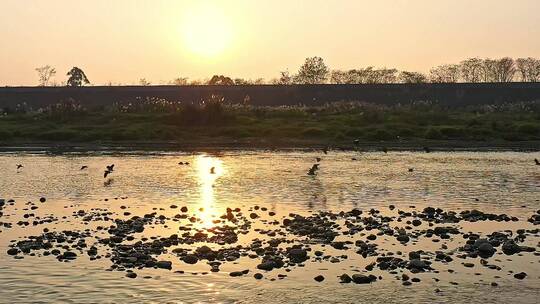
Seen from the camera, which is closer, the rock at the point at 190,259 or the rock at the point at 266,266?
the rock at the point at 266,266

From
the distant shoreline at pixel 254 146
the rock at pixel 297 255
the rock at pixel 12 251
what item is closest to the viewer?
the rock at pixel 297 255

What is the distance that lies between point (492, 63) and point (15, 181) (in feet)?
499

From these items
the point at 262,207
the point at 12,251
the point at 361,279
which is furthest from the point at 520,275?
the point at 12,251

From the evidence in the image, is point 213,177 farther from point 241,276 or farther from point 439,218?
point 241,276

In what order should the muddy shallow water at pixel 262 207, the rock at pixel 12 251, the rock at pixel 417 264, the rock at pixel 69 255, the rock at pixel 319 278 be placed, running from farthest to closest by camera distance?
the rock at pixel 12 251 < the rock at pixel 69 255 < the rock at pixel 417 264 < the rock at pixel 319 278 < the muddy shallow water at pixel 262 207

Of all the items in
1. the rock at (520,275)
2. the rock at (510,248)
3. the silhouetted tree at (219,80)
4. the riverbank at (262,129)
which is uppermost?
the silhouetted tree at (219,80)

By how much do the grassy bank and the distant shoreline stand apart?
1.78 m

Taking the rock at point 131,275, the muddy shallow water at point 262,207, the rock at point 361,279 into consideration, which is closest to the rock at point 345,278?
the rock at point 361,279

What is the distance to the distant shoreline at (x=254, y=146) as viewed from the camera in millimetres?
64188

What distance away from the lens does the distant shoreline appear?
64188 millimetres

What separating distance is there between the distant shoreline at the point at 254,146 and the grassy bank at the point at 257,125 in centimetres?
178

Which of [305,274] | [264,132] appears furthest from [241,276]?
[264,132]

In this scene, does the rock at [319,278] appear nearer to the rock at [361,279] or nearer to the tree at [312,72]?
the rock at [361,279]

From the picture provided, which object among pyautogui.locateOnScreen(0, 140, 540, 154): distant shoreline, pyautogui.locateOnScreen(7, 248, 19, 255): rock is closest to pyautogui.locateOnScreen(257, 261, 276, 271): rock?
pyautogui.locateOnScreen(7, 248, 19, 255): rock
